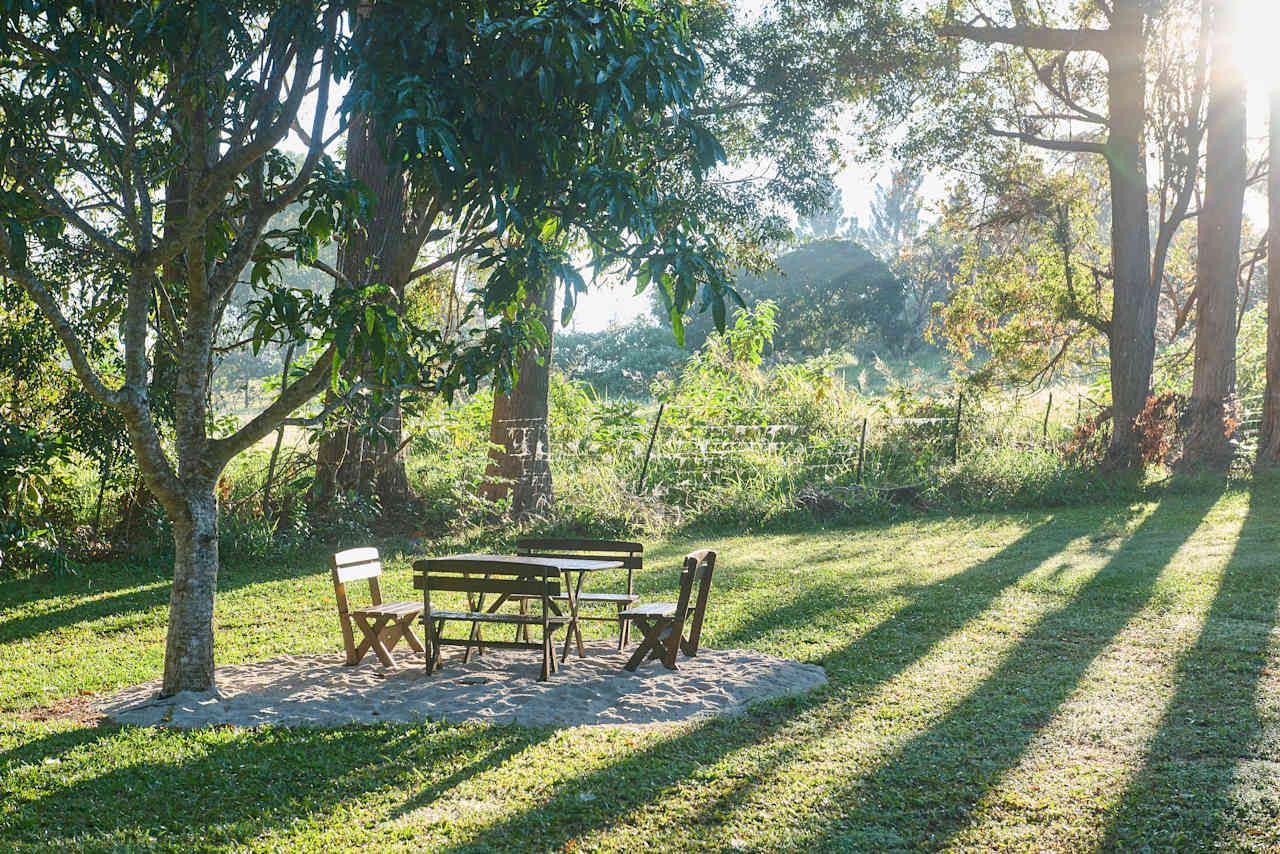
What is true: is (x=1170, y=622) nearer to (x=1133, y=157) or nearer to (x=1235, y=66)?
(x=1133, y=157)

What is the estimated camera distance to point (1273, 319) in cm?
1573

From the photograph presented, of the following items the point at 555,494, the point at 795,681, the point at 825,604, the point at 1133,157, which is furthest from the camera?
the point at 1133,157

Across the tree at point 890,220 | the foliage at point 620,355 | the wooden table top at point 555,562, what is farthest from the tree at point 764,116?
the tree at point 890,220

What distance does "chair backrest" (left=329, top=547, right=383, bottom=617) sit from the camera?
262 inches

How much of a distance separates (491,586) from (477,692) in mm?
662

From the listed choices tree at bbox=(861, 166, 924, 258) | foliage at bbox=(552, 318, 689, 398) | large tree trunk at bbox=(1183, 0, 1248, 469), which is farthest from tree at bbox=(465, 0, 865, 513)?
tree at bbox=(861, 166, 924, 258)

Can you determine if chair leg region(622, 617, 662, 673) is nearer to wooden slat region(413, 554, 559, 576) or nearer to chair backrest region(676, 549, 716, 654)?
chair backrest region(676, 549, 716, 654)

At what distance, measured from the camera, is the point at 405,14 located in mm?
4988

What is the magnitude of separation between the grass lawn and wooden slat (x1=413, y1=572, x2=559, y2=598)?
111cm

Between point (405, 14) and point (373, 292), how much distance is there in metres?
1.35

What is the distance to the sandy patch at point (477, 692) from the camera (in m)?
5.70

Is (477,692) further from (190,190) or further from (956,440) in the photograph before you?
(956,440)

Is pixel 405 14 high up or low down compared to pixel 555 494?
up

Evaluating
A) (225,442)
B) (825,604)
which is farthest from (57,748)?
(825,604)
